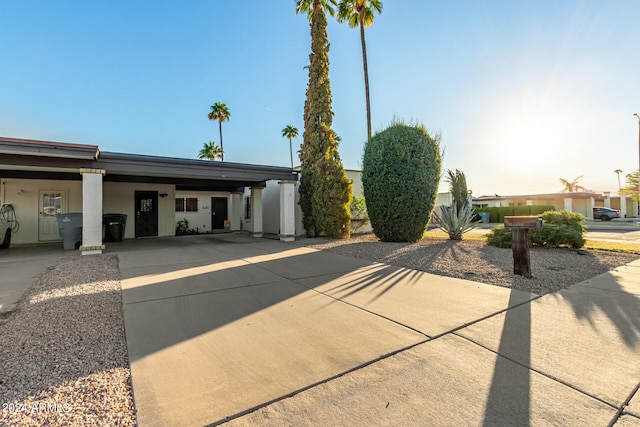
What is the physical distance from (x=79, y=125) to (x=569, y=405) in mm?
19056

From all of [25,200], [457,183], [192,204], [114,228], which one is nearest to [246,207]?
[192,204]

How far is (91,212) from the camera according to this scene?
796 centimetres

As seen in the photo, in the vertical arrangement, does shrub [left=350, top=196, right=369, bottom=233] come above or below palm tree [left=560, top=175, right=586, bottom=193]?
below

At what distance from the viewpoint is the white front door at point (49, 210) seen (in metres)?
10.9

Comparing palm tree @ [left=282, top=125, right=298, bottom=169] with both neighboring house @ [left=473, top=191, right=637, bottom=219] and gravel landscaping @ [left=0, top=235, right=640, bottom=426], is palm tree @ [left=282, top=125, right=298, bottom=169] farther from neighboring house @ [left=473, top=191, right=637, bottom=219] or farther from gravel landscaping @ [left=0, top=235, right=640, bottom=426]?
gravel landscaping @ [left=0, top=235, right=640, bottom=426]

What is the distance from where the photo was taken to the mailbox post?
5.13m

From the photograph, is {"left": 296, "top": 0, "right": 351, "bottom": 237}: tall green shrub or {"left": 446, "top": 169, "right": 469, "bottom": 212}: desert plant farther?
{"left": 446, "top": 169, "right": 469, "bottom": 212}: desert plant

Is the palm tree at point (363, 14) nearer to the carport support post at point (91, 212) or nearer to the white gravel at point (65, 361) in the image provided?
the carport support post at point (91, 212)

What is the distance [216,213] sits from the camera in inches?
656

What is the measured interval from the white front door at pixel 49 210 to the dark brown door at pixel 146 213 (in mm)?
2511

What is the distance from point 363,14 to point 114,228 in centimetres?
1606

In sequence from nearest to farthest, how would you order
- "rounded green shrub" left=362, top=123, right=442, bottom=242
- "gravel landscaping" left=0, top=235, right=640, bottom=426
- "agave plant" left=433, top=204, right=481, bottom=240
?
"gravel landscaping" left=0, top=235, right=640, bottom=426 < "rounded green shrub" left=362, top=123, right=442, bottom=242 < "agave plant" left=433, top=204, right=481, bottom=240

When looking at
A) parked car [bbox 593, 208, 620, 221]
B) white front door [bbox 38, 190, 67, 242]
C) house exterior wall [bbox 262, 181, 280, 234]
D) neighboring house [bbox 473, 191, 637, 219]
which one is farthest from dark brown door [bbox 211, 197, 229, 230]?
parked car [bbox 593, 208, 620, 221]

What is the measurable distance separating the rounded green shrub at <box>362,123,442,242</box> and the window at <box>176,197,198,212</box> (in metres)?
10.5
